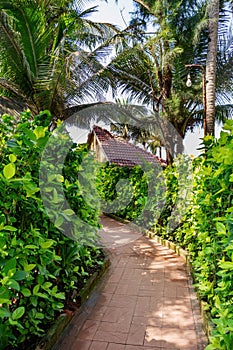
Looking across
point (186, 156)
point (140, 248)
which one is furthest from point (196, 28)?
point (140, 248)

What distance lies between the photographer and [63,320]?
8.96ft

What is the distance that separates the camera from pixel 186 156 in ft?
18.4

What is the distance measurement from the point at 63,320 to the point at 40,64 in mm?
6827

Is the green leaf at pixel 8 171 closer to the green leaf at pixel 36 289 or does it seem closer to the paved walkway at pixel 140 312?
the green leaf at pixel 36 289

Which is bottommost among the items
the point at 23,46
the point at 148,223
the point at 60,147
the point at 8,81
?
the point at 148,223

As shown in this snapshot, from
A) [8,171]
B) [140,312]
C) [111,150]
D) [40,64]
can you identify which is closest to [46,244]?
[8,171]

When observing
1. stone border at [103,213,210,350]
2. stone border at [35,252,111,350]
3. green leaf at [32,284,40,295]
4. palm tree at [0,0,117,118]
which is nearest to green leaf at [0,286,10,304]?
green leaf at [32,284,40,295]

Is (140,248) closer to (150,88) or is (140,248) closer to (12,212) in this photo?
(12,212)

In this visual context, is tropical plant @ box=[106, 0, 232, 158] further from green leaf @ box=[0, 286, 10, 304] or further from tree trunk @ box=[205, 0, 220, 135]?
green leaf @ box=[0, 286, 10, 304]

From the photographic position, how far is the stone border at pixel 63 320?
7.74 feet

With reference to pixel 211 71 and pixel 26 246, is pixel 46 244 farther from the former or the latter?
pixel 211 71

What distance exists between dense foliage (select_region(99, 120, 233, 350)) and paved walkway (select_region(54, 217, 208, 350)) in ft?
0.93

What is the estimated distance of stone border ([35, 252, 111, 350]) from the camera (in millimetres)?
2359

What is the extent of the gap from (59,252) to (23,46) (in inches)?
248
